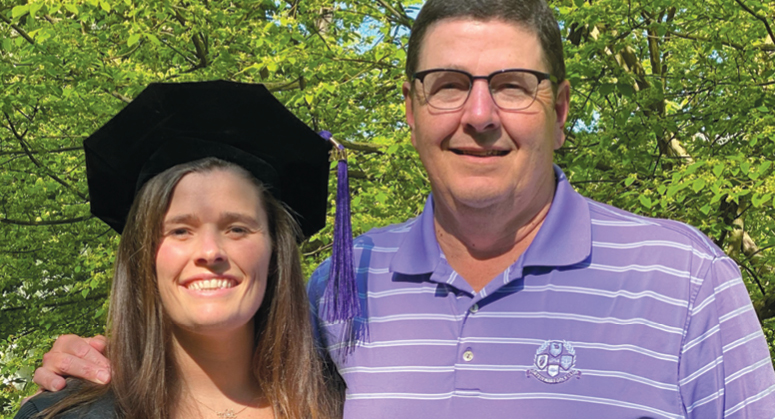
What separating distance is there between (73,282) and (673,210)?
18.0 ft

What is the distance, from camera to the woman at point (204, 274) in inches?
96.4

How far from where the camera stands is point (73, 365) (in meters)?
2.43

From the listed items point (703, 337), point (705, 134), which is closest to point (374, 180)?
point (705, 134)

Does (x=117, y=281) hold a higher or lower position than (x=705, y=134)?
lower

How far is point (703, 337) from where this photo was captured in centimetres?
229

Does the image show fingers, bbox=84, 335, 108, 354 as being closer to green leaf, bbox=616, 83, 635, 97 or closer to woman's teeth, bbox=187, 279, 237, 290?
woman's teeth, bbox=187, 279, 237, 290

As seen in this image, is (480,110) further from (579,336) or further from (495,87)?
(579,336)

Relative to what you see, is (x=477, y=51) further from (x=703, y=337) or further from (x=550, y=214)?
(x=703, y=337)

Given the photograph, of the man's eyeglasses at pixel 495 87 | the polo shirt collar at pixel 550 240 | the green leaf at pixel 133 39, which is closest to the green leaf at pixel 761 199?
the polo shirt collar at pixel 550 240

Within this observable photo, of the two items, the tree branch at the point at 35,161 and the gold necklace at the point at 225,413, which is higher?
the tree branch at the point at 35,161

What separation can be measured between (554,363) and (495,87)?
0.85 meters

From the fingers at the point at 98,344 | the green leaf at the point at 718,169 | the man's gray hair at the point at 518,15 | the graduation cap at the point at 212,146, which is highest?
the green leaf at the point at 718,169

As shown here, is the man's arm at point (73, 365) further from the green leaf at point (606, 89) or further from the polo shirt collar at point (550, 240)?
the green leaf at point (606, 89)

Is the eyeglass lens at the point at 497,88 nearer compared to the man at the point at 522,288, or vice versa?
the man at the point at 522,288
